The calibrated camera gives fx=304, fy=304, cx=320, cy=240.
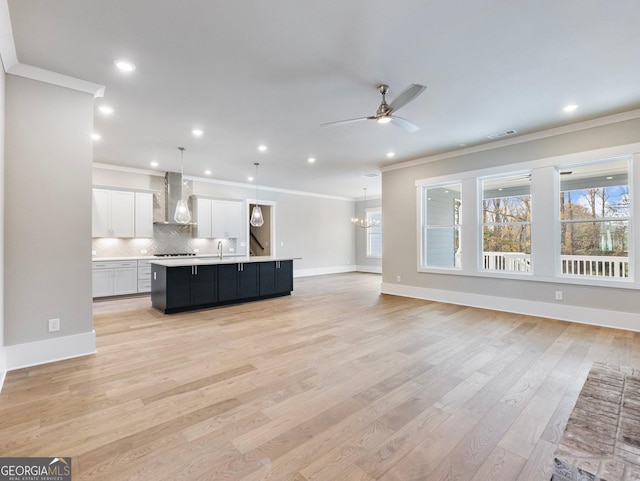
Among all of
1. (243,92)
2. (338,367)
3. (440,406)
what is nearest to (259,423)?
(338,367)

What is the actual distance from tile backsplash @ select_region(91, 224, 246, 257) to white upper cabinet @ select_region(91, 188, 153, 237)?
0.41m

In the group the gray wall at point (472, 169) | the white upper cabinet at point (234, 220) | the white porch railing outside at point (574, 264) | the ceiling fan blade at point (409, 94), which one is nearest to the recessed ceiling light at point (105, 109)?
the ceiling fan blade at point (409, 94)

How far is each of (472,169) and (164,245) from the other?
23.2 feet

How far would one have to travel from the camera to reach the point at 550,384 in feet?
8.53

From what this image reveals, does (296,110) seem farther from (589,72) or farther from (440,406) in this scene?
(440,406)

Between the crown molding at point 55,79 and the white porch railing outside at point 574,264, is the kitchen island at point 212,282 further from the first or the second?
the white porch railing outside at point 574,264

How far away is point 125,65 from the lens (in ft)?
9.82

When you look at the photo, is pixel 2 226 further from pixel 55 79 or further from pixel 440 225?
pixel 440 225

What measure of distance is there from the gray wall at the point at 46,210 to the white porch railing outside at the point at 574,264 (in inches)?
241

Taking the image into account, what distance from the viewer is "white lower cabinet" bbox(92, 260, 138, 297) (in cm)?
616

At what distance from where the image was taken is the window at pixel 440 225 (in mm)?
6293

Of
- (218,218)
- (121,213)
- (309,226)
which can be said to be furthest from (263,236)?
(121,213)

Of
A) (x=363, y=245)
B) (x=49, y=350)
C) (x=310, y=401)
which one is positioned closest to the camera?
(x=310, y=401)

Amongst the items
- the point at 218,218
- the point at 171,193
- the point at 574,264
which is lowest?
the point at 574,264
